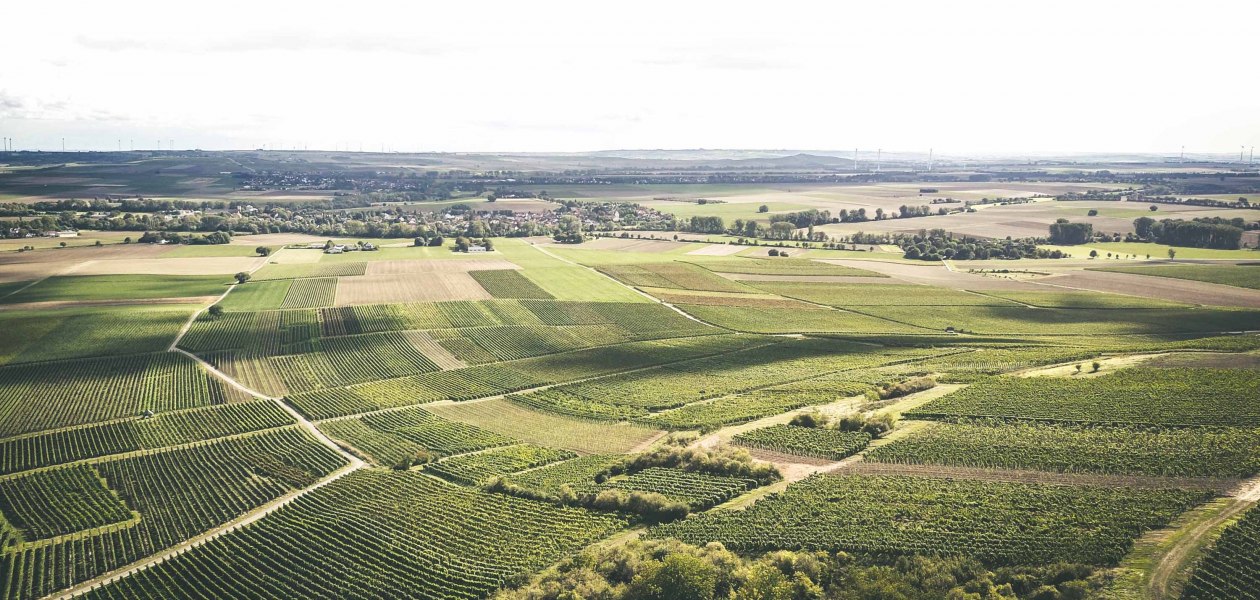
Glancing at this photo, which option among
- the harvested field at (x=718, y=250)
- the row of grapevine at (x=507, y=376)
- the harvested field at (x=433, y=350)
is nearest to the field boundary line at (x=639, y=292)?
the row of grapevine at (x=507, y=376)

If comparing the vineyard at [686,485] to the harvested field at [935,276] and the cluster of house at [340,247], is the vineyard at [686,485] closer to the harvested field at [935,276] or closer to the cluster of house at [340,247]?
the harvested field at [935,276]

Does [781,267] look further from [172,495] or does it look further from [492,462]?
[172,495]

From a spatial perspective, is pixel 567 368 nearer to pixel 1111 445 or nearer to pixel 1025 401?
pixel 1025 401

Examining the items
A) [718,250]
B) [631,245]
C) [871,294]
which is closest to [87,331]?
[871,294]

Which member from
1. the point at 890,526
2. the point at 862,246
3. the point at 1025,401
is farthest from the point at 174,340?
the point at 862,246

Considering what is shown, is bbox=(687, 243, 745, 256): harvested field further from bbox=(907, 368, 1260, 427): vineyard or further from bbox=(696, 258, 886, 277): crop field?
bbox=(907, 368, 1260, 427): vineyard

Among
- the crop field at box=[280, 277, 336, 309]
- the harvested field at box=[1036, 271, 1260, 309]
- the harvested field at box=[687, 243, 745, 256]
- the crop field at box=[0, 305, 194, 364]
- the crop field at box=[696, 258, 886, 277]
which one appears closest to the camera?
the crop field at box=[0, 305, 194, 364]

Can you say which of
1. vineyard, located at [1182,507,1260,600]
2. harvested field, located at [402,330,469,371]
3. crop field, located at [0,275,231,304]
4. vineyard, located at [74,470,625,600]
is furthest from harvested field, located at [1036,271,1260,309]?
crop field, located at [0,275,231,304]
